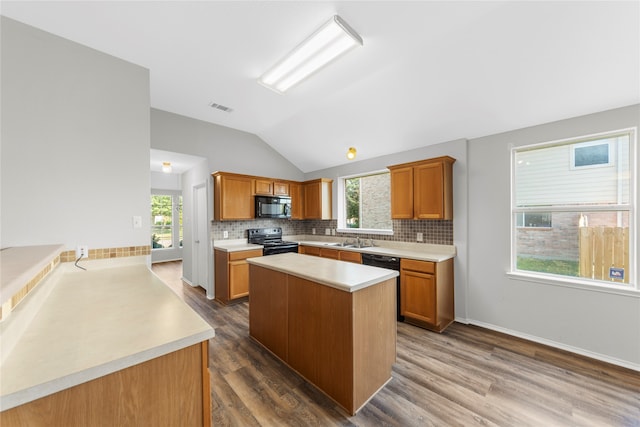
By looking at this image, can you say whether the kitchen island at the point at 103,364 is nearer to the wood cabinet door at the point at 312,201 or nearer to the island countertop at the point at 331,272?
the island countertop at the point at 331,272

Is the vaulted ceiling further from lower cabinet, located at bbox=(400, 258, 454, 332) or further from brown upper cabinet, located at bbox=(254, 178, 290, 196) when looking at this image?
lower cabinet, located at bbox=(400, 258, 454, 332)

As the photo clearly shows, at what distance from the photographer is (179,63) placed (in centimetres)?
259

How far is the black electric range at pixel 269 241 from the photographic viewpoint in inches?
177

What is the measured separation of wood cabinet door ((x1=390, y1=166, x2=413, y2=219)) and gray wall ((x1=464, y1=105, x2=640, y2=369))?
2.55ft

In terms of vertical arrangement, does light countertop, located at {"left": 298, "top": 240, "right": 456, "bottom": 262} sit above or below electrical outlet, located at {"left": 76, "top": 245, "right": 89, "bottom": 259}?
below

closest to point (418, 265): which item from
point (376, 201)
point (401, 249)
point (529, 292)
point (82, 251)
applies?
point (401, 249)

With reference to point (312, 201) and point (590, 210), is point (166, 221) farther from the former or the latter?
point (590, 210)

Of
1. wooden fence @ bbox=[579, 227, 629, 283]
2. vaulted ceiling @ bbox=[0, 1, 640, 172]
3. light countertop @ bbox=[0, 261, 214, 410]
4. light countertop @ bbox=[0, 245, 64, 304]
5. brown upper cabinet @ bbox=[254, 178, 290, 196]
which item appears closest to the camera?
light countertop @ bbox=[0, 261, 214, 410]

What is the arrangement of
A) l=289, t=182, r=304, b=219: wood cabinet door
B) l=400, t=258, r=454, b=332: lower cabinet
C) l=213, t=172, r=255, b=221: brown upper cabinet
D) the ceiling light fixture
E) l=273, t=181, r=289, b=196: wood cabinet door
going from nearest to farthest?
the ceiling light fixture
l=400, t=258, r=454, b=332: lower cabinet
l=213, t=172, r=255, b=221: brown upper cabinet
l=273, t=181, r=289, b=196: wood cabinet door
l=289, t=182, r=304, b=219: wood cabinet door

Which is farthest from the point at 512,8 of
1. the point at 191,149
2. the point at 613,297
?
the point at 191,149

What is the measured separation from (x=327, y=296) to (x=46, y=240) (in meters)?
2.45

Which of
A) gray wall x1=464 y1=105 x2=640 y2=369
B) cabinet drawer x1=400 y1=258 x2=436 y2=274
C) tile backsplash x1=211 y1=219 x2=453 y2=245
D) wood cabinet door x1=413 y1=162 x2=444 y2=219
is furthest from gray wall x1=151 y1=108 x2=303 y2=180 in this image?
gray wall x1=464 y1=105 x2=640 y2=369

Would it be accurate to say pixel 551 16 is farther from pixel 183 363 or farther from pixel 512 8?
pixel 183 363

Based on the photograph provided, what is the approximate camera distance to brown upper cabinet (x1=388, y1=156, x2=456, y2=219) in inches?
129
